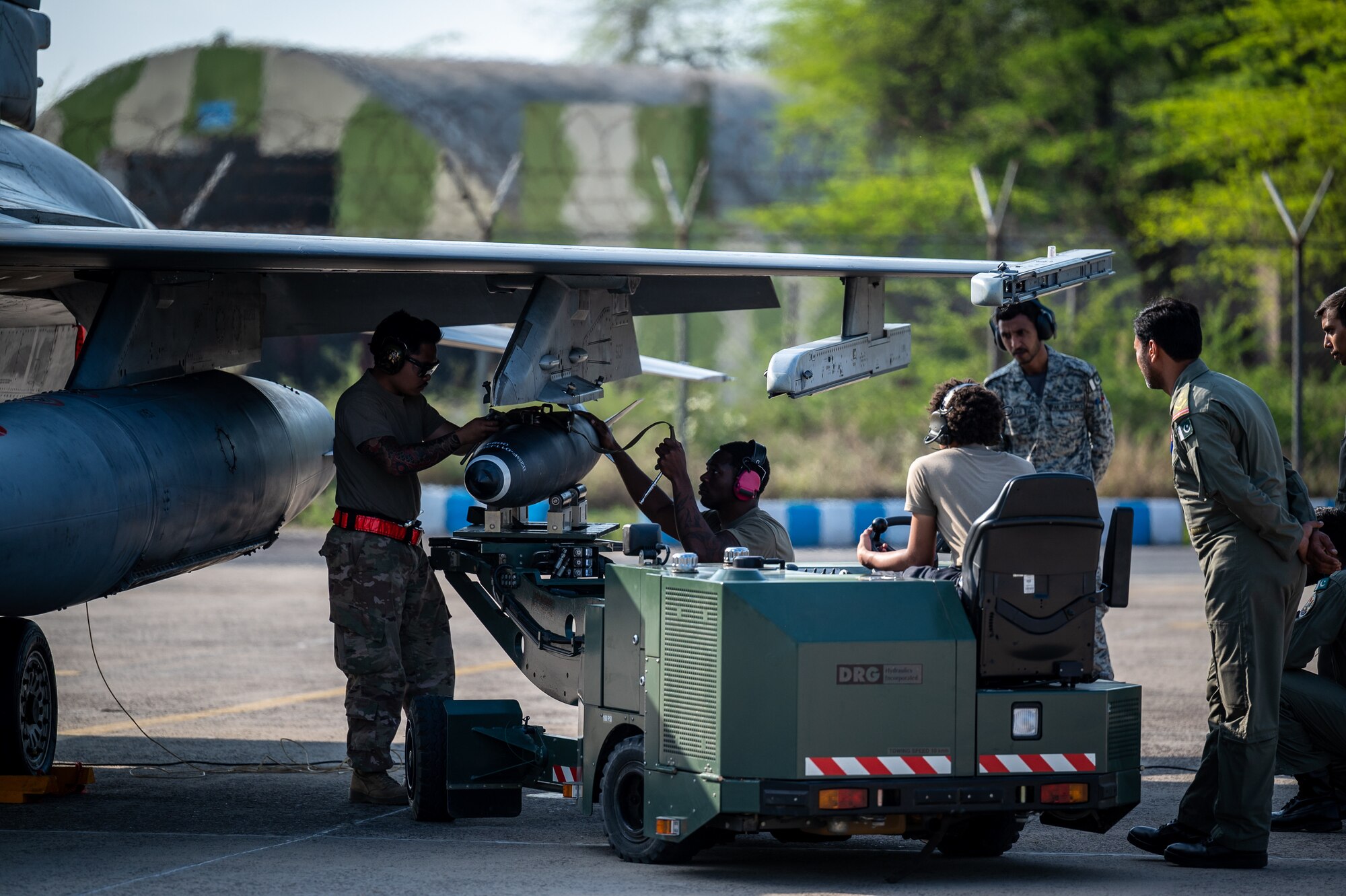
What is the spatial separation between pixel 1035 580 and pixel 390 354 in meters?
3.49

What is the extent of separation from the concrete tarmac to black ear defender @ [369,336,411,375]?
6.99 ft

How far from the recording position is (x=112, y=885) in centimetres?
585

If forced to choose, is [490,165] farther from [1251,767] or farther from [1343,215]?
[1251,767]

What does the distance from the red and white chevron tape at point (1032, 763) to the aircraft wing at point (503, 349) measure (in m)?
4.84

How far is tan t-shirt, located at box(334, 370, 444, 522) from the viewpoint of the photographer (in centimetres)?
781

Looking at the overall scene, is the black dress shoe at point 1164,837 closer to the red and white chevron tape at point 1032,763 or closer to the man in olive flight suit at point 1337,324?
the red and white chevron tape at point 1032,763

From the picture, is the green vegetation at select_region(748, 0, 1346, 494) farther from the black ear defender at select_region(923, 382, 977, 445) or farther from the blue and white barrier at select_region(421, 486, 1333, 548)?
the black ear defender at select_region(923, 382, 977, 445)

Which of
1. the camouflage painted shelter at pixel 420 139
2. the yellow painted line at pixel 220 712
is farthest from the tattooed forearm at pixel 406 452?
the camouflage painted shelter at pixel 420 139

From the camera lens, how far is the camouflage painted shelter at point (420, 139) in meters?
26.9

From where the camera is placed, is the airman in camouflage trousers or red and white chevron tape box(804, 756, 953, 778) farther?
the airman in camouflage trousers

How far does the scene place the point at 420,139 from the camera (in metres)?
30.8

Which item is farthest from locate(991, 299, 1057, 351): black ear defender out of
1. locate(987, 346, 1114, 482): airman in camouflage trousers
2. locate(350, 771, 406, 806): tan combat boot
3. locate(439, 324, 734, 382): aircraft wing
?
locate(350, 771, 406, 806): tan combat boot

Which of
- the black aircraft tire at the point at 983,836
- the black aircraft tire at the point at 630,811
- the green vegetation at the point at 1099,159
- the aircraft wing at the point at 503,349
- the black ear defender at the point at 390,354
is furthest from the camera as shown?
the green vegetation at the point at 1099,159

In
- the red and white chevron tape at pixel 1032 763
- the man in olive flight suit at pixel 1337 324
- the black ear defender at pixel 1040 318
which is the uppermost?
the black ear defender at pixel 1040 318
